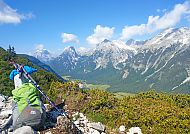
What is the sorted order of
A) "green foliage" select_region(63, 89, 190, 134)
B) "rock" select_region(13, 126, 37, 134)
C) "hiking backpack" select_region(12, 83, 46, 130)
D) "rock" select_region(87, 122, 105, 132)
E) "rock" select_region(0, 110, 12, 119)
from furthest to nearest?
"rock" select_region(0, 110, 12, 119)
"green foliage" select_region(63, 89, 190, 134)
"rock" select_region(87, 122, 105, 132)
"hiking backpack" select_region(12, 83, 46, 130)
"rock" select_region(13, 126, 37, 134)

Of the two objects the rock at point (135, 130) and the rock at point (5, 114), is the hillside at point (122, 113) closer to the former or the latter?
the rock at point (135, 130)

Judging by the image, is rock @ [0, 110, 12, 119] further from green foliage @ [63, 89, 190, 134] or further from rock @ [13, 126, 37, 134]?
rock @ [13, 126, 37, 134]

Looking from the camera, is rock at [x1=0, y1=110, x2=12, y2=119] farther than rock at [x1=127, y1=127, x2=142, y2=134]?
Yes

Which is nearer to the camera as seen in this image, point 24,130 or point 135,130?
Result: point 24,130

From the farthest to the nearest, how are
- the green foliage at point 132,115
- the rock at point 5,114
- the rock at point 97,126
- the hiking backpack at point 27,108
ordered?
the rock at point 5,114 < the green foliage at point 132,115 < the rock at point 97,126 < the hiking backpack at point 27,108

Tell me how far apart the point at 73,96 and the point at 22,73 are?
569cm

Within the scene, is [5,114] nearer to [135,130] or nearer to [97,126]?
[97,126]

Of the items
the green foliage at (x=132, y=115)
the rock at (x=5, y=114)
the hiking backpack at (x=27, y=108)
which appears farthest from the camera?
the rock at (x=5, y=114)

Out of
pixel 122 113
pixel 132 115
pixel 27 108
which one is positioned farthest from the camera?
pixel 122 113

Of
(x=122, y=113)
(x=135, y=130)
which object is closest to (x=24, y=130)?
(x=135, y=130)

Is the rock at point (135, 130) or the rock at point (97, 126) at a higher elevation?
the rock at point (97, 126)

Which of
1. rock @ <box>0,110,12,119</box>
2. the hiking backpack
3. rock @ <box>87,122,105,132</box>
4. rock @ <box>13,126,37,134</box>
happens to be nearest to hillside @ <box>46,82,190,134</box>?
rock @ <box>87,122,105,132</box>

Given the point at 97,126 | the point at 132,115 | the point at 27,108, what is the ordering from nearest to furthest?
the point at 27,108, the point at 97,126, the point at 132,115

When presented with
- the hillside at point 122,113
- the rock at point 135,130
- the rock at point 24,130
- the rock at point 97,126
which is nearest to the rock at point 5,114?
the hillside at point 122,113
